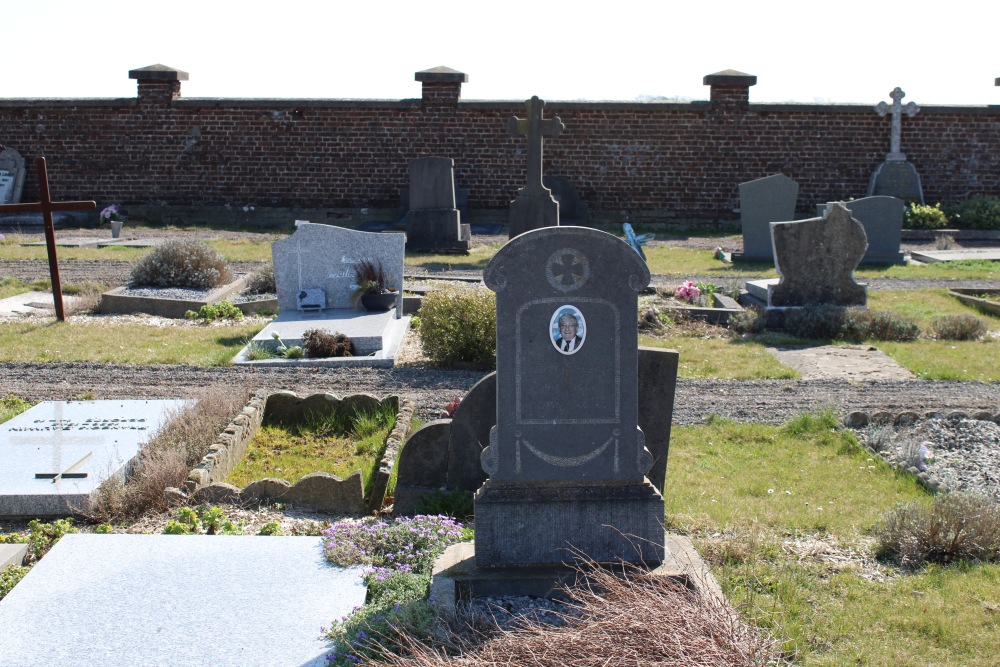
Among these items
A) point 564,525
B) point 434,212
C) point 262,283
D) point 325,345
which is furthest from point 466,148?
point 564,525

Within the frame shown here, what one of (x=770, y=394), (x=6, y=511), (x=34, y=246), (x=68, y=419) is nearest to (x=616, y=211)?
(x=34, y=246)

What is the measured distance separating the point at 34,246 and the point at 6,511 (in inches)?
558

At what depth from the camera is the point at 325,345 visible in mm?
10102

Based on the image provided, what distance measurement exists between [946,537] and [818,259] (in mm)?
7335

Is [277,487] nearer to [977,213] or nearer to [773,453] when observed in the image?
[773,453]

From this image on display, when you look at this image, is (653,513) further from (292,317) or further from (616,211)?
(616,211)

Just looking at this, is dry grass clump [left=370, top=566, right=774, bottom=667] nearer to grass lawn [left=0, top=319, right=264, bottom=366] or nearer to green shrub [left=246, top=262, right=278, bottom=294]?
grass lawn [left=0, top=319, right=264, bottom=366]

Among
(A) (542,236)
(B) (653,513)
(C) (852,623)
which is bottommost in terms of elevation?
(C) (852,623)

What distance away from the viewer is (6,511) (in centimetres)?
580

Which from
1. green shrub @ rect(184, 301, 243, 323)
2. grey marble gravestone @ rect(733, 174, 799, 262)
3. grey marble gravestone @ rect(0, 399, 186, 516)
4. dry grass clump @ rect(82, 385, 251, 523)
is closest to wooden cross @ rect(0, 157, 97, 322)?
green shrub @ rect(184, 301, 243, 323)

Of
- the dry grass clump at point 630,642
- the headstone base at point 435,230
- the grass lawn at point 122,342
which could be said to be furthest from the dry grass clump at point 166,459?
the headstone base at point 435,230

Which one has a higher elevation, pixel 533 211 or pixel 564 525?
pixel 533 211

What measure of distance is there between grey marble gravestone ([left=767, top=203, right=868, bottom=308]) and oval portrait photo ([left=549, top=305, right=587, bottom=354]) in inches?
318

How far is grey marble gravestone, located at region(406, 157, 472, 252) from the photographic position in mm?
18656
